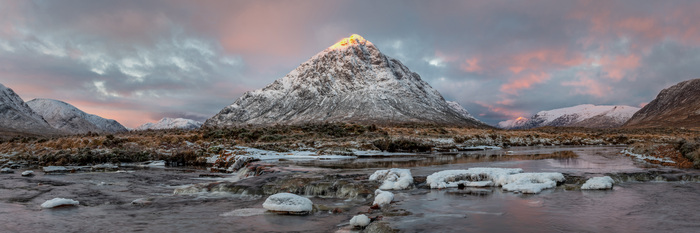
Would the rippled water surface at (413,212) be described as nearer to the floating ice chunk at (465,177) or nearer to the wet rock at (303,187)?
the wet rock at (303,187)

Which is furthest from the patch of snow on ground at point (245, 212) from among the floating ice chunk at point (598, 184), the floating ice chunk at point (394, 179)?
the floating ice chunk at point (598, 184)

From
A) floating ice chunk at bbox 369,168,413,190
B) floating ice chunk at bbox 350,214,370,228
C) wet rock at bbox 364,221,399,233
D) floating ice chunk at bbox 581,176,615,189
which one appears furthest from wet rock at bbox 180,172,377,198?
floating ice chunk at bbox 581,176,615,189

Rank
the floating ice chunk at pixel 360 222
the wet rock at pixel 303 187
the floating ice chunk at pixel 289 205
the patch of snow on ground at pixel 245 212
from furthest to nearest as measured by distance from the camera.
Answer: the wet rock at pixel 303 187
the patch of snow on ground at pixel 245 212
the floating ice chunk at pixel 289 205
the floating ice chunk at pixel 360 222

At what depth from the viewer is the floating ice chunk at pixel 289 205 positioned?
33.9 ft

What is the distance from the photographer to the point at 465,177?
1520 cm

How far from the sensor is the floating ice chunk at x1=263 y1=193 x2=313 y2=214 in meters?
10.3

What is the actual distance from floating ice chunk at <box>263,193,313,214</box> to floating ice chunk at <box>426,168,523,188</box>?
5.95m

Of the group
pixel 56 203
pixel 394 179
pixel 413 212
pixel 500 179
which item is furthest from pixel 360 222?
pixel 56 203

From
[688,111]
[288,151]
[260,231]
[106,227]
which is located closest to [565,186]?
[260,231]

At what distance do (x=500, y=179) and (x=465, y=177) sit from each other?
53.6 inches

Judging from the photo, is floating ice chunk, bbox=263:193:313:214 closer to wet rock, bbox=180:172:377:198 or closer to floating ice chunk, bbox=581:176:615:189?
wet rock, bbox=180:172:377:198

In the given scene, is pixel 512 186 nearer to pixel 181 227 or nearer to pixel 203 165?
pixel 181 227

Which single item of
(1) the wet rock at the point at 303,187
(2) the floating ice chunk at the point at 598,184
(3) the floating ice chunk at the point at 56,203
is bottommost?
(3) the floating ice chunk at the point at 56,203

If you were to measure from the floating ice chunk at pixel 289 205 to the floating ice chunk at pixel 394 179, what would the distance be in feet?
14.1
